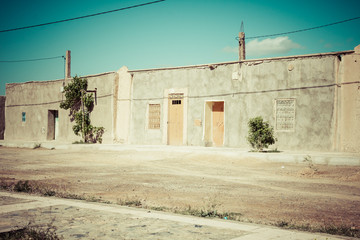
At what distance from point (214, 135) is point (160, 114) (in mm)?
3338

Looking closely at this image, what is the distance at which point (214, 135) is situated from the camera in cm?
1986

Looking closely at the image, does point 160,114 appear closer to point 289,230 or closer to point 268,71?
point 268,71

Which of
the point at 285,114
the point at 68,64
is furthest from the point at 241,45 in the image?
the point at 68,64

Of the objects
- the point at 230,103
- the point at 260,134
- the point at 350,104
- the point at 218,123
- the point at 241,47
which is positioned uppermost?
the point at 241,47

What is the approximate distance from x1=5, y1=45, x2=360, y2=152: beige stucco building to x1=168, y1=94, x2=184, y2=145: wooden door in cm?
5

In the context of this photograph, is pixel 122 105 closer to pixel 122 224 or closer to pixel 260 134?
pixel 260 134

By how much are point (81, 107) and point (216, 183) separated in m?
16.7

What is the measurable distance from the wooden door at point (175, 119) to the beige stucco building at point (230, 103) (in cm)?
5

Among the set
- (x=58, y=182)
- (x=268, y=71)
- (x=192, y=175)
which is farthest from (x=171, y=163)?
(x=268, y=71)

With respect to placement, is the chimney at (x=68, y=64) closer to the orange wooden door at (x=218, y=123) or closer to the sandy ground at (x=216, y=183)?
the orange wooden door at (x=218, y=123)

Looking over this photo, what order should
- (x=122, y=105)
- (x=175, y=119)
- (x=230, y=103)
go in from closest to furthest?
(x=230, y=103) → (x=175, y=119) → (x=122, y=105)

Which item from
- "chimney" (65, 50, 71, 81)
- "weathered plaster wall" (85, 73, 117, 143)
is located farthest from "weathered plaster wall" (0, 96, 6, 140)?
"weathered plaster wall" (85, 73, 117, 143)

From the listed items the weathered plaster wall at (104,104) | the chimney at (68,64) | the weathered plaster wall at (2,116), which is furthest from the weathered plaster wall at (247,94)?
the weathered plaster wall at (2,116)

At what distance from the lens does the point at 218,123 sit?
64.8ft
